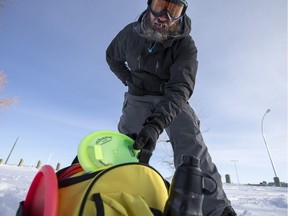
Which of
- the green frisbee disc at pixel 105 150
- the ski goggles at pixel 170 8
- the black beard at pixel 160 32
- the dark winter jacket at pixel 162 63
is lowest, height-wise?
the green frisbee disc at pixel 105 150

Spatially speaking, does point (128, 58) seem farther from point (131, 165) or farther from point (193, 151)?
point (131, 165)

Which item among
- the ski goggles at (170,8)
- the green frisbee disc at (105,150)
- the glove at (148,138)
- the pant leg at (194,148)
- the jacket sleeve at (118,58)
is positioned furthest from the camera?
the jacket sleeve at (118,58)

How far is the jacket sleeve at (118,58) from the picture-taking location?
8.32 feet

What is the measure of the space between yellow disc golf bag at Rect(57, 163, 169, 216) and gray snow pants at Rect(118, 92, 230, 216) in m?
0.70

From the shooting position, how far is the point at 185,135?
177cm

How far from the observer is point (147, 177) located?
91 centimetres

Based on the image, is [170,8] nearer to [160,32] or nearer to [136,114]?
[160,32]

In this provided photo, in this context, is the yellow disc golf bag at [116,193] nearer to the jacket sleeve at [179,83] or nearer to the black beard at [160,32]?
the jacket sleeve at [179,83]

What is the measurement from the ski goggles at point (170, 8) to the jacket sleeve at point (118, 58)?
21.8 inches

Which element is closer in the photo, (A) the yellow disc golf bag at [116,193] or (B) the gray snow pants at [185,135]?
(A) the yellow disc golf bag at [116,193]

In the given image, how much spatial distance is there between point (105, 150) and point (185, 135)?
2.64 feet

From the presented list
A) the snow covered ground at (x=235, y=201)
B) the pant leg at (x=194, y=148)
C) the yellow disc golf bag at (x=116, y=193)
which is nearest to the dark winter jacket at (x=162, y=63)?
the pant leg at (x=194, y=148)

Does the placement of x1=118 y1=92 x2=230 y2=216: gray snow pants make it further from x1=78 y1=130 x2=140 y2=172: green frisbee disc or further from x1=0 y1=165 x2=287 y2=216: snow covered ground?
x1=0 y1=165 x2=287 y2=216: snow covered ground

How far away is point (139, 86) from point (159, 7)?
0.86 metres
